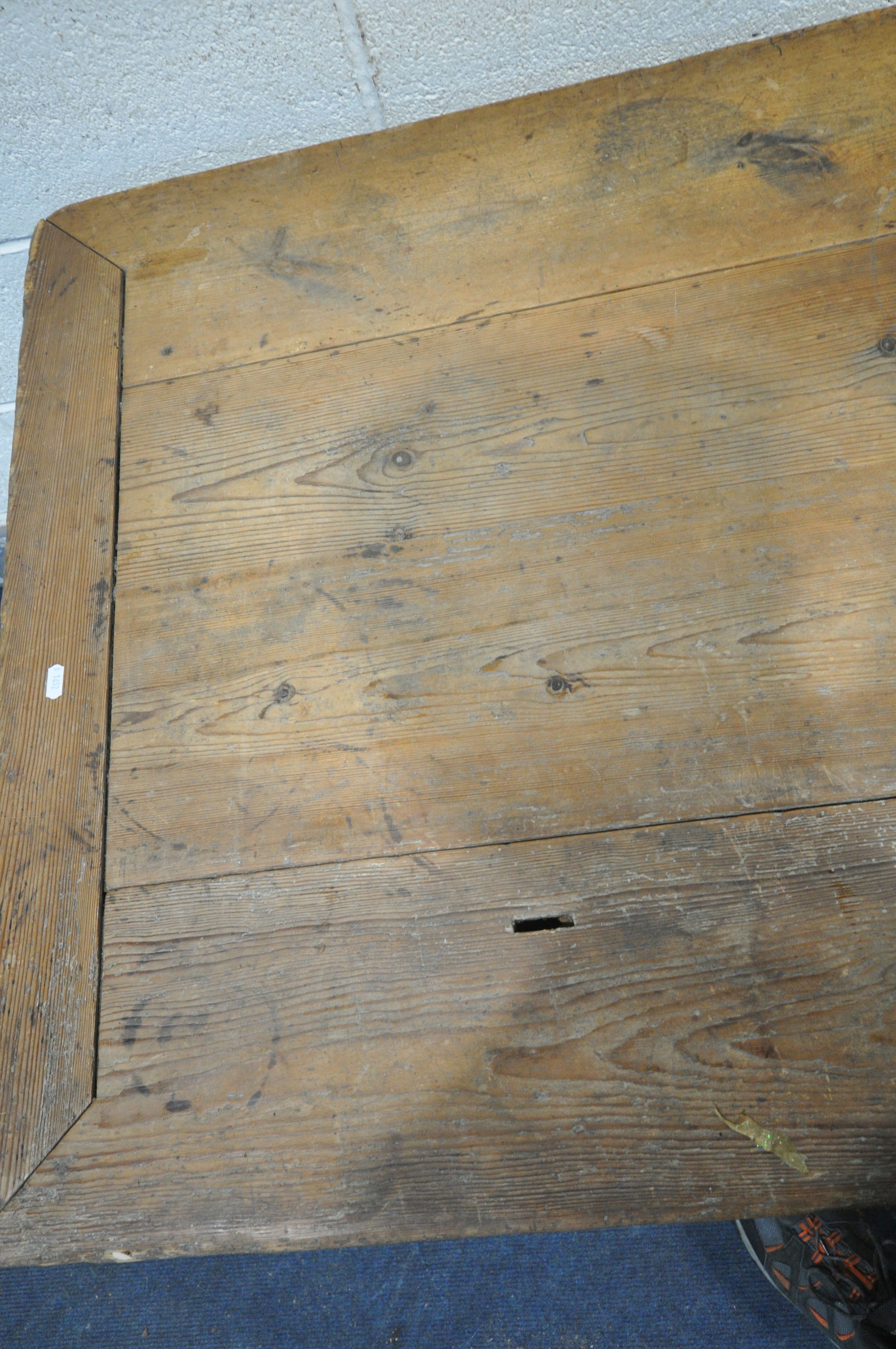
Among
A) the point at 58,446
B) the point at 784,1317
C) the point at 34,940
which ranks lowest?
the point at 784,1317

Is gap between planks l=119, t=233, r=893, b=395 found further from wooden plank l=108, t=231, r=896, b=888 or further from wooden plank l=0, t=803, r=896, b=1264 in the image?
wooden plank l=0, t=803, r=896, b=1264

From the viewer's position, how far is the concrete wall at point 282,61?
81 cm

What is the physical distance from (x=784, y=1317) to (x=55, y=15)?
2.08m

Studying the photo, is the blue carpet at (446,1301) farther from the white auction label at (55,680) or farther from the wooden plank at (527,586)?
the white auction label at (55,680)

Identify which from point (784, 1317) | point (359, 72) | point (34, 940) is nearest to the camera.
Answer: point (34, 940)

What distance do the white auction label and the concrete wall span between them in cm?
64

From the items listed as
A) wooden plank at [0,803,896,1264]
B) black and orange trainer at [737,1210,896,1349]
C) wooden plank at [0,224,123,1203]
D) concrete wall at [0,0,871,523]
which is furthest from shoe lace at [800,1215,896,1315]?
concrete wall at [0,0,871,523]

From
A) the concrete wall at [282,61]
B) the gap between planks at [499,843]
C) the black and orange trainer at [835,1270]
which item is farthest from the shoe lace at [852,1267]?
the concrete wall at [282,61]

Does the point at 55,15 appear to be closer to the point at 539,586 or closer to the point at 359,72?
the point at 359,72

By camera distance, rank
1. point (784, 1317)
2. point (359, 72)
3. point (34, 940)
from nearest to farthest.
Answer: point (34, 940) → point (359, 72) → point (784, 1317)

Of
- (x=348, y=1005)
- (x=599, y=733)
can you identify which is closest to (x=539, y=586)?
(x=599, y=733)

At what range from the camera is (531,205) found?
0.85 meters

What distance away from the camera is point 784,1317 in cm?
130

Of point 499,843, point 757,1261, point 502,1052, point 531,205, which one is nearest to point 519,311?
point 531,205
